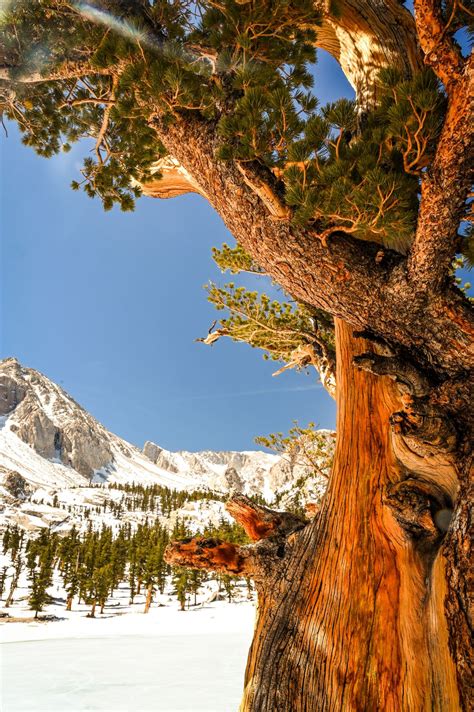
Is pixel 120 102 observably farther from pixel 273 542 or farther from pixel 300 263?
pixel 273 542

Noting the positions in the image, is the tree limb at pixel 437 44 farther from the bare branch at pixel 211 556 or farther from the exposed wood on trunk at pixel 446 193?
the bare branch at pixel 211 556

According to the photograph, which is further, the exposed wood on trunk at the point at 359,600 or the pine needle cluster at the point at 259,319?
the pine needle cluster at the point at 259,319

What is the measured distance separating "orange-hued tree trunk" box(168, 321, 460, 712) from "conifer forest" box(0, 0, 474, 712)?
0.01 m

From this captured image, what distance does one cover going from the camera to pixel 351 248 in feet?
8.18

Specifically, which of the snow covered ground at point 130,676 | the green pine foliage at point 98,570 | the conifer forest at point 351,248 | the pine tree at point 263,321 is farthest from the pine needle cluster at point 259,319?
the green pine foliage at point 98,570

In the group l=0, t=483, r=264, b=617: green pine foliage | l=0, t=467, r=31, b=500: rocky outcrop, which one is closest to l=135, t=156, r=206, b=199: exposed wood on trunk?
l=0, t=483, r=264, b=617: green pine foliage

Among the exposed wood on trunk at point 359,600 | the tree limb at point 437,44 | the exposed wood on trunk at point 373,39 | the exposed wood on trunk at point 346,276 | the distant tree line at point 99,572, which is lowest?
the distant tree line at point 99,572

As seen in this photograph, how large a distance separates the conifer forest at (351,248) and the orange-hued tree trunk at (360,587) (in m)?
0.01

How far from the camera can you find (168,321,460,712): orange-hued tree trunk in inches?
100.0

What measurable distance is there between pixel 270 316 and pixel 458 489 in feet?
14.3

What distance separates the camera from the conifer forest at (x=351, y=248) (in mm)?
2061

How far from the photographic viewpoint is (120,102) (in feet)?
9.73

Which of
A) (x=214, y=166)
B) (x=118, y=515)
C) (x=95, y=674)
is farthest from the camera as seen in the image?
(x=118, y=515)

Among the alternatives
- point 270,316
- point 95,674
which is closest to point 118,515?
point 95,674
